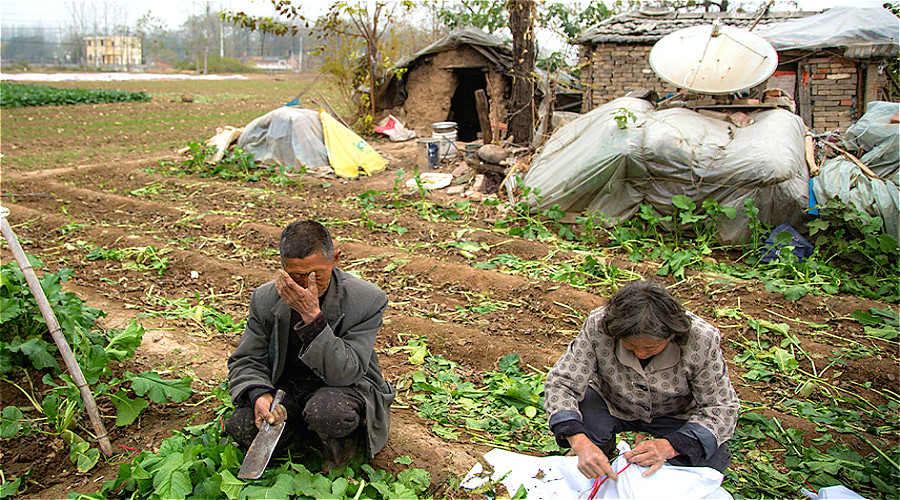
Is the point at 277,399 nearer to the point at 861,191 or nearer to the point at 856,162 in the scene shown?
the point at 861,191

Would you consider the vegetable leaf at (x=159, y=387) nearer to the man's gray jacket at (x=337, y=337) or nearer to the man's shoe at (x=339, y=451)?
the man's gray jacket at (x=337, y=337)

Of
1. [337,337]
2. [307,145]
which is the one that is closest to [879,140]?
[337,337]

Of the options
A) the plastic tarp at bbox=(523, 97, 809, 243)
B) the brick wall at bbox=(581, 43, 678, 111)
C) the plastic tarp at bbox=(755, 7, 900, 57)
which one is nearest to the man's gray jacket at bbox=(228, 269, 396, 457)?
the plastic tarp at bbox=(523, 97, 809, 243)

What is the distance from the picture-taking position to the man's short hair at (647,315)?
2156mm

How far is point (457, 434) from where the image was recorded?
2980 mm

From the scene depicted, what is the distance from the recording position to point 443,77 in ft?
42.8

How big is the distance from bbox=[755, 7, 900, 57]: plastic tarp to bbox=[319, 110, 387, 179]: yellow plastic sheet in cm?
735

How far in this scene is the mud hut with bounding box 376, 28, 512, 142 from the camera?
1271cm

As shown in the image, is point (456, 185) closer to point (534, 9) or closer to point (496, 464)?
point (534, 9)

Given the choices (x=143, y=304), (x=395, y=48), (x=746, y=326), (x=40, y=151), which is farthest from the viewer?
(x=395, y=48)

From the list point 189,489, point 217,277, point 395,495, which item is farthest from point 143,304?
point 395,495

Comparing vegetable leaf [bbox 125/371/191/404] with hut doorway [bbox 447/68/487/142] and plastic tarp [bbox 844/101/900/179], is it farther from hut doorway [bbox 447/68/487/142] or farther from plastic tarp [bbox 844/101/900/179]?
hut doorway [bbox 447/68/487/142]

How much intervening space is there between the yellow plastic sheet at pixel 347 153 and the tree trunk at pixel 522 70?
2317mm

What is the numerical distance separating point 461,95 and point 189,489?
544 inches
